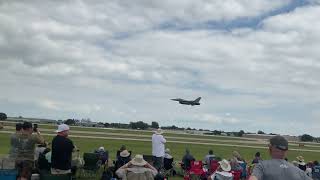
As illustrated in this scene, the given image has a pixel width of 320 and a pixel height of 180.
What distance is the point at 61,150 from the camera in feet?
31.8

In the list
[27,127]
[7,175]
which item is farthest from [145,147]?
[7,175]

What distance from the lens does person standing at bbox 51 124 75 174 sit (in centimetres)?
961

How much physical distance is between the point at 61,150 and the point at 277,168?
19.0ft

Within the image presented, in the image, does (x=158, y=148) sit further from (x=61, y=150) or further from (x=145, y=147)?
(x=145, y=147)

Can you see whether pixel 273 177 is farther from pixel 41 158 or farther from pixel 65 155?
pixel 41 158

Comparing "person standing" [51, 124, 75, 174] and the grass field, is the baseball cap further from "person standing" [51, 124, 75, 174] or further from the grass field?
the grass field

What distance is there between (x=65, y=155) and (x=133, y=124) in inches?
4248

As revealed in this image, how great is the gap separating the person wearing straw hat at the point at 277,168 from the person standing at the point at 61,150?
555 cm

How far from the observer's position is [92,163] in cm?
1582

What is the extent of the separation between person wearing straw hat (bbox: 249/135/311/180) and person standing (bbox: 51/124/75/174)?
555cm

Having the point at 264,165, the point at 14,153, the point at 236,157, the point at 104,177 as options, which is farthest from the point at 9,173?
the point at 236,157

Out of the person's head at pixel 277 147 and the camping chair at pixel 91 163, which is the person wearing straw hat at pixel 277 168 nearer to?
the person's head at pixel 277 147

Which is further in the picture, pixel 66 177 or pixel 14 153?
pixel 14 153

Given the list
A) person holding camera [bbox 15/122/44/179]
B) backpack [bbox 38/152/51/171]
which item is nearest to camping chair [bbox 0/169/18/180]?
person holding camera [bbox 15/122/44/179]
